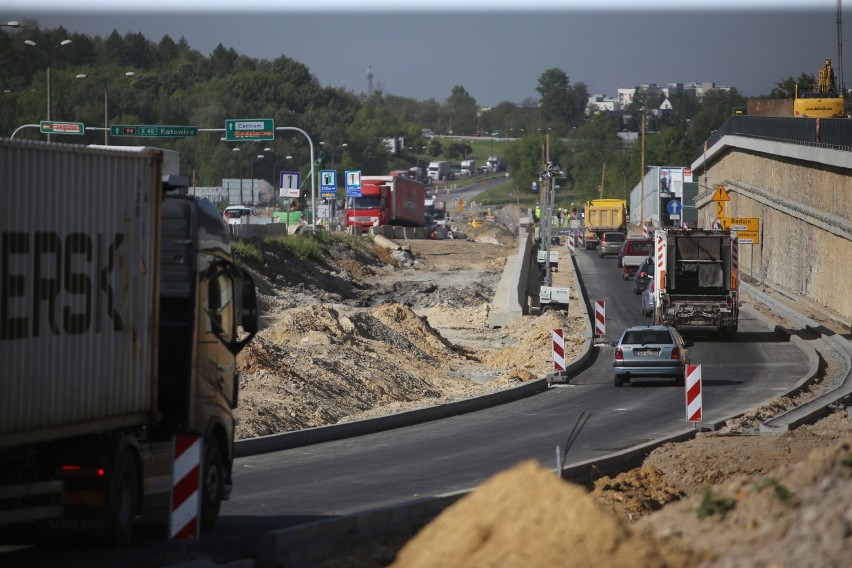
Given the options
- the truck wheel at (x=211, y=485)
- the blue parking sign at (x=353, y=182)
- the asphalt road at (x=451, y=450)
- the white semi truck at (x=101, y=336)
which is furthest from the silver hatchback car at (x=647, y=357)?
the blue parking sign at (x=353, y=182)

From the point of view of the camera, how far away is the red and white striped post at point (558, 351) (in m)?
29.3

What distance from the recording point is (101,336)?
10680 millimetres

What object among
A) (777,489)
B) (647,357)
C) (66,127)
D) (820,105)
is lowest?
(647,357)

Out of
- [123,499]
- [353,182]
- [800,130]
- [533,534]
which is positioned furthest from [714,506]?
[353,182]

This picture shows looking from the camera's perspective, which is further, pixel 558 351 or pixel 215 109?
pixel 215 109

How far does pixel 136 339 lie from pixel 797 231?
43.1 m

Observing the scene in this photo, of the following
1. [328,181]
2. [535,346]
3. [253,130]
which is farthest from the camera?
[328,181]

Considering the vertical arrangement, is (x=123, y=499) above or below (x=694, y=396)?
above

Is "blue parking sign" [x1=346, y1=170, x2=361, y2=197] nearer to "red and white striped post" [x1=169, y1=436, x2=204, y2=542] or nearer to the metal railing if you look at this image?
the metal railing

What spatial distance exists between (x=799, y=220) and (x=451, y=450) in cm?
3368

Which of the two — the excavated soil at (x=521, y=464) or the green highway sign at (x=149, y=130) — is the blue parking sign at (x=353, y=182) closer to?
the excavated soil at (x=521, y=464)

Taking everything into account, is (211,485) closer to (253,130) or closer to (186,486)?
(186,486)

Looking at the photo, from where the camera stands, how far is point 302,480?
16578 mm

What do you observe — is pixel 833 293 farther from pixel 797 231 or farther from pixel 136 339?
pixel 136 339
